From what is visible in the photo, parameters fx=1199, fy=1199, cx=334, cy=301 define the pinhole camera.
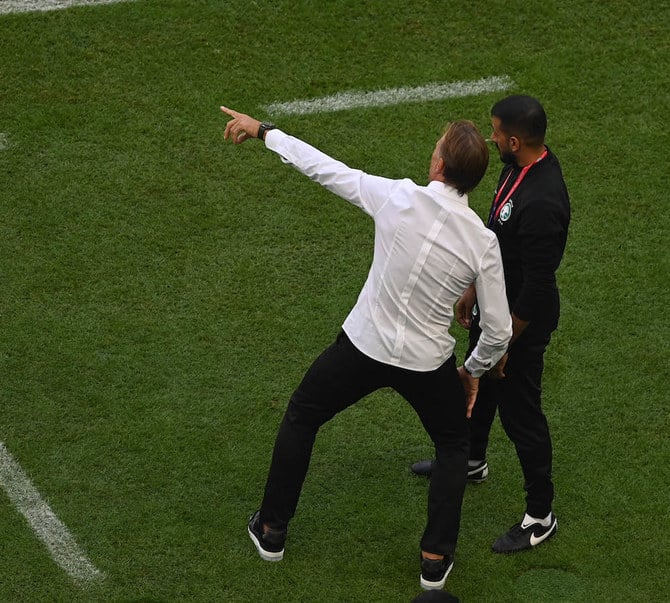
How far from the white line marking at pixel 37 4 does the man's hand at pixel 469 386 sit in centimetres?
501

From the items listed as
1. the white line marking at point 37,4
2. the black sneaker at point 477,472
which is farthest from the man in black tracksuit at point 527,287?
the white line marking at point 37,4

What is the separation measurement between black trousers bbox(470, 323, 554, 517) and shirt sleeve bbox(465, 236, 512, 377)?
0.94ft

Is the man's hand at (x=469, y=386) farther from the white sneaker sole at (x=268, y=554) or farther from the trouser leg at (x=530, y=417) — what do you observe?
the white sneaker sole at (x=268, y=554)

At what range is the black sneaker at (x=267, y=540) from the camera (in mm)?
5125

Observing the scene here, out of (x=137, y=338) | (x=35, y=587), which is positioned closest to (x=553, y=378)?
(x=137, y=338)

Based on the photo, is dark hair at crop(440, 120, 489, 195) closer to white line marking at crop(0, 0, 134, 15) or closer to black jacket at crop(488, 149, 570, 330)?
black jacket at crop(488, 149, 570, 330)

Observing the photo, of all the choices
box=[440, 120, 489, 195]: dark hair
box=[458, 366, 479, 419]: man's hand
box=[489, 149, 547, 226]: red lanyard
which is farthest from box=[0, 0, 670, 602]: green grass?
box=[440, 120, 489, 195]: dark hair

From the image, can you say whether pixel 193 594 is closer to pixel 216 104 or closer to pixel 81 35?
pixel 216 104

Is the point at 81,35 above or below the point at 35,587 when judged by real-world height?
above

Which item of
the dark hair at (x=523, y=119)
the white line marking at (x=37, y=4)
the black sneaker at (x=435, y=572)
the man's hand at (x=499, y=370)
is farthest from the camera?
the white line marking at (x=37, y=4)

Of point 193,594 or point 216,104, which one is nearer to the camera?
point 193,594

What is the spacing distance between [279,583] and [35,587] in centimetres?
102

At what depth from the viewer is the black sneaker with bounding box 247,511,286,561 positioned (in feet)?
16.8

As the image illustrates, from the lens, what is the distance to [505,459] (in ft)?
18.9
